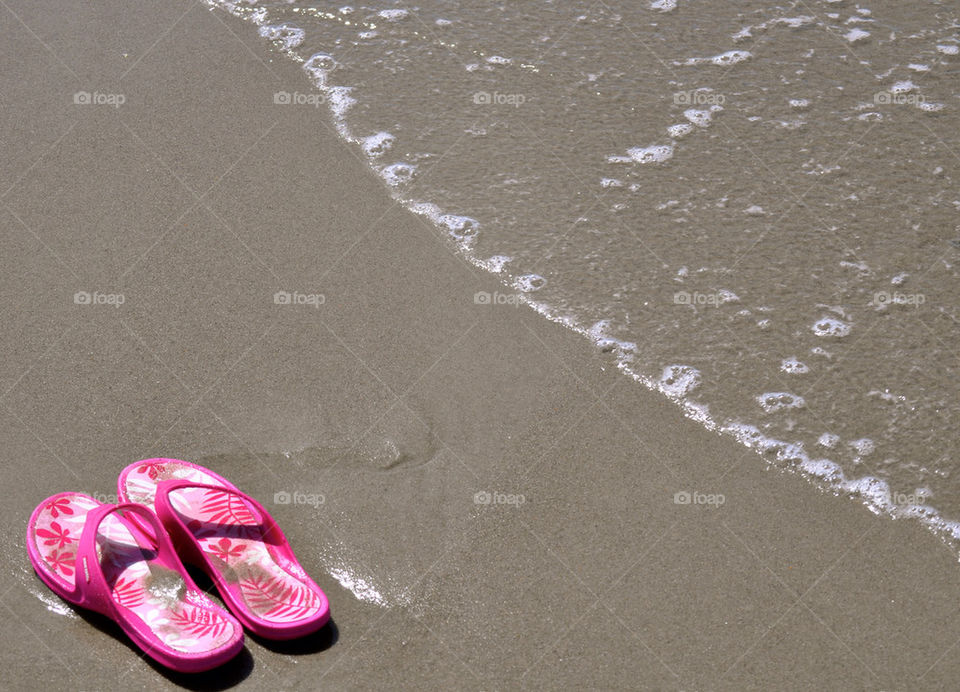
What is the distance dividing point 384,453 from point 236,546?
0.61 meters

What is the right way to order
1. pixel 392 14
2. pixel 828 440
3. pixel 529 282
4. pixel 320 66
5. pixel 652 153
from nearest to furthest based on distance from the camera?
1. pixel 828 440
2. pixel 529 282
3. pixel 652 153
4. pixel 320 66
5. pixel 392 14

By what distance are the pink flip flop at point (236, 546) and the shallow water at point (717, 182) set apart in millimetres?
1425

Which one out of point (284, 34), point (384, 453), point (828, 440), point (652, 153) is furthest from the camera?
point (284, 34)

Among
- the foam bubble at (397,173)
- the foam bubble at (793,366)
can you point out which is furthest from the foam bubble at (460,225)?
the foam bubble at (793,366)

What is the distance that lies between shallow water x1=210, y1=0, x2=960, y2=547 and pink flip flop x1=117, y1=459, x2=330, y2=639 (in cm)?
143

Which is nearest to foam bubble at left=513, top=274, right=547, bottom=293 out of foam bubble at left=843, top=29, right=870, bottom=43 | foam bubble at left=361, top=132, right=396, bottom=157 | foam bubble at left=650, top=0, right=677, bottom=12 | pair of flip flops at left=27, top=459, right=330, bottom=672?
foam bubble at left=361, top=132, right=396, bottom=157

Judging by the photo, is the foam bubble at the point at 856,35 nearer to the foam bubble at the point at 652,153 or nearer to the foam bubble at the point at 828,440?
the foam bubble at the point at 652,153

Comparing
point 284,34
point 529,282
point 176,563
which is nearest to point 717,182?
point 529,282

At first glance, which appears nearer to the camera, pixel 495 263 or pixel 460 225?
pixel 495 263

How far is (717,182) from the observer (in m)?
4.71

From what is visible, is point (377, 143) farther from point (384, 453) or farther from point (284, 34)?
point (384, 453)

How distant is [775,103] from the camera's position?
5.16 meters

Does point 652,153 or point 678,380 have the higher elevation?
point 652,153

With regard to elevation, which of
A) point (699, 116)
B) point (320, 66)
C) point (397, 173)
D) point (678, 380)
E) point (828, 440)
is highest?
point (320, 66)
